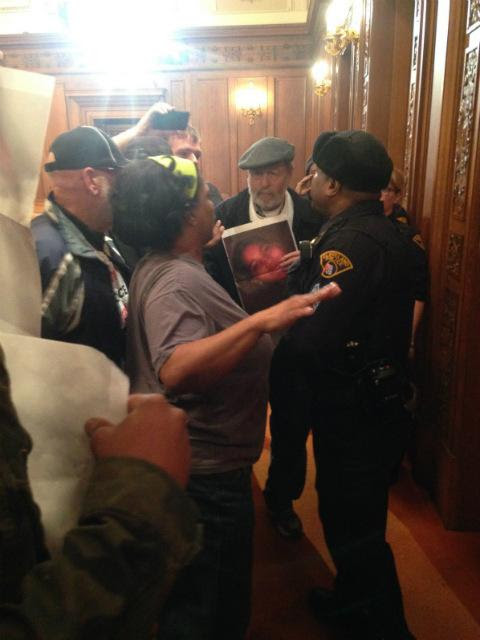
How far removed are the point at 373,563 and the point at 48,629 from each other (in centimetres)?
127

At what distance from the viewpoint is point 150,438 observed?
533 millimetres

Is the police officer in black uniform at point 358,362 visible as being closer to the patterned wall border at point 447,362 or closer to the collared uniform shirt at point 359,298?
the collared uniform shirt at point 359,298

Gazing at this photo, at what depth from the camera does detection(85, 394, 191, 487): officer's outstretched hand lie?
521 millimetres

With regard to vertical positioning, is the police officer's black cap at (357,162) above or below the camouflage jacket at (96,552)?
above

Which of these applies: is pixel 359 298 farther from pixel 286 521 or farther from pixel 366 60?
pixel 366 60

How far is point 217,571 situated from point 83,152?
1.18 metres

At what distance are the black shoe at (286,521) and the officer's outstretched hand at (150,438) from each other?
1738 mm

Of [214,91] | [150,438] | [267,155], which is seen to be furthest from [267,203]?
[214,91]

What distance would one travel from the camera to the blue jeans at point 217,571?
1.07 m

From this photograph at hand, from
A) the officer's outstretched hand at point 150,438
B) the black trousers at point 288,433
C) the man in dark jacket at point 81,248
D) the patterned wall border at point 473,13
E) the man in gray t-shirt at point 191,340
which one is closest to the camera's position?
the officer's outstretched hand at point 150,438

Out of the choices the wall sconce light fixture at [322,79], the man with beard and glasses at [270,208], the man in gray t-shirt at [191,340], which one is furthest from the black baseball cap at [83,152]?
the wall sconce light fixture at [322,79]

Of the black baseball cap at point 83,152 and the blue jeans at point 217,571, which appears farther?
the black baseball cap at point 83,152

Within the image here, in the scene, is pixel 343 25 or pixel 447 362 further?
pixel 343 25

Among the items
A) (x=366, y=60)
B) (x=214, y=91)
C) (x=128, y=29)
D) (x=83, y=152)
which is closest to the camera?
(x=83, y=152)
